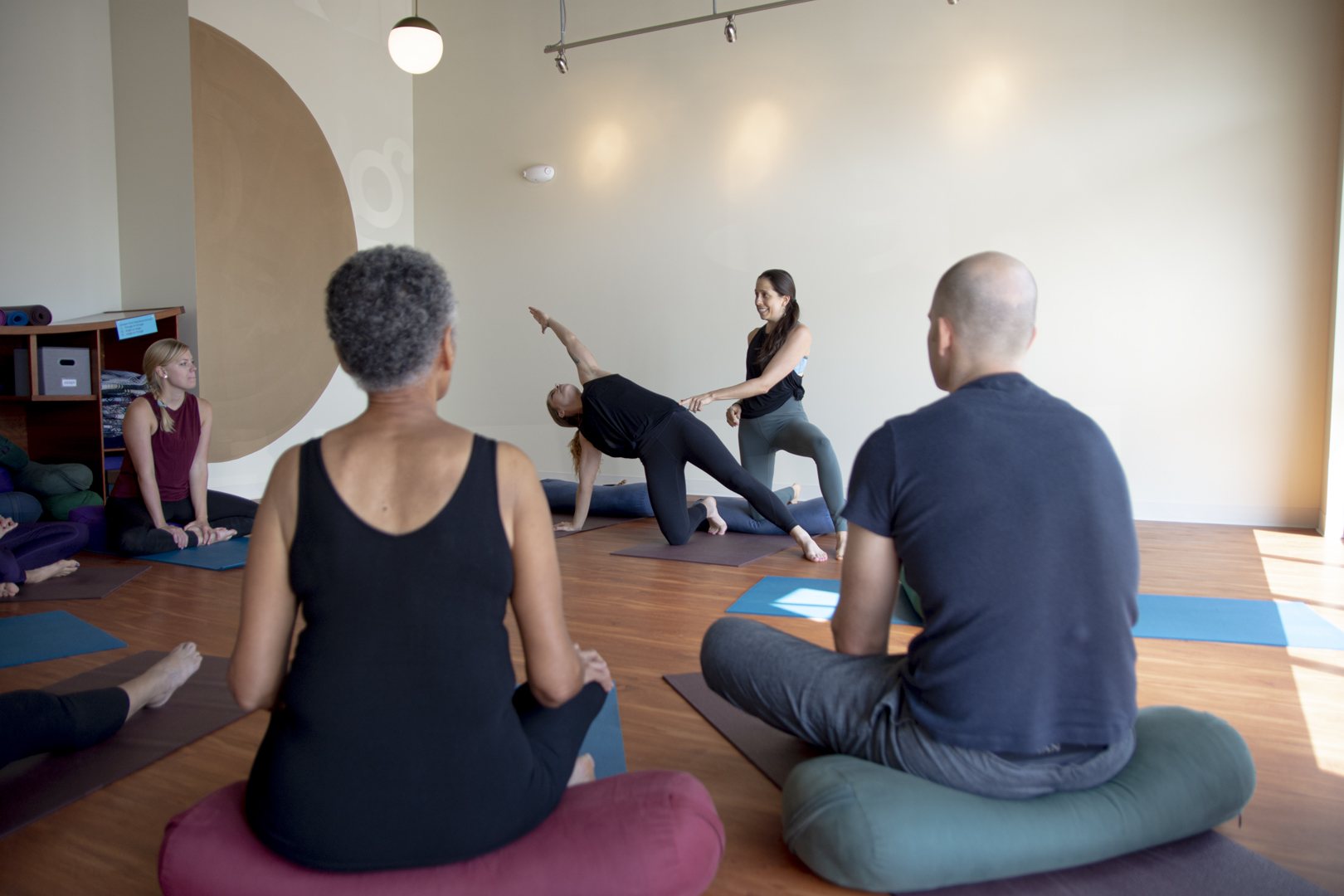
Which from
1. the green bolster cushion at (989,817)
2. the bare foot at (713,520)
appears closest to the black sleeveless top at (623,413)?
the bare foot at (713,520)

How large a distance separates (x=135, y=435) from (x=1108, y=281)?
5.28 meters

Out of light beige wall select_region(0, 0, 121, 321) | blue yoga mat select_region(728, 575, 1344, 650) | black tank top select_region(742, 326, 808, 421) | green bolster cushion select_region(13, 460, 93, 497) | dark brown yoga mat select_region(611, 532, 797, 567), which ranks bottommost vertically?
dark brown yoga mat select_region(611, 532, 797, 567)

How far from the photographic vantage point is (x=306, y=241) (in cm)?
605

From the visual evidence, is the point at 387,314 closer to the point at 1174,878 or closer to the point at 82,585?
the point at 1174,878

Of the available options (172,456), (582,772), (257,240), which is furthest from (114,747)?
(257,240)

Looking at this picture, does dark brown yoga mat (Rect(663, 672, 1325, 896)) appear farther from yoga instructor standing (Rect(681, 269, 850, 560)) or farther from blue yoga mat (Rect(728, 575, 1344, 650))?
yoga instructor standing (Rect(681, 269, 850, 560))

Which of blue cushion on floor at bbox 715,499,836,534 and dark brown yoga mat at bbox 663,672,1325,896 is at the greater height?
blue cushion on floor at bbox 715,499,836,534

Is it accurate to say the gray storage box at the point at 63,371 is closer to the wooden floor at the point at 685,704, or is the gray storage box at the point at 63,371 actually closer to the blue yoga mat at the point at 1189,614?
the wooden floor at the point at 685,704

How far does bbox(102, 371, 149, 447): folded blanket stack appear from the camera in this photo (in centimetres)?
462

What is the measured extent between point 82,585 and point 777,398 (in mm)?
3104

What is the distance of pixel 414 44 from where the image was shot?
4.54m

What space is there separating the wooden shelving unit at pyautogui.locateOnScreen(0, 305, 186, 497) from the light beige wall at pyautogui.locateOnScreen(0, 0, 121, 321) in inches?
18.5

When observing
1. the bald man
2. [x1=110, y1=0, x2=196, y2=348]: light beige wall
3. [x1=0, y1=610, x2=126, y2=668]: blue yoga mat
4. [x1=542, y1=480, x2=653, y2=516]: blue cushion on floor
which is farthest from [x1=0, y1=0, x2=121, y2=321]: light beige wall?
the bald man

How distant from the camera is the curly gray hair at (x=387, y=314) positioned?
1033 millimetres
